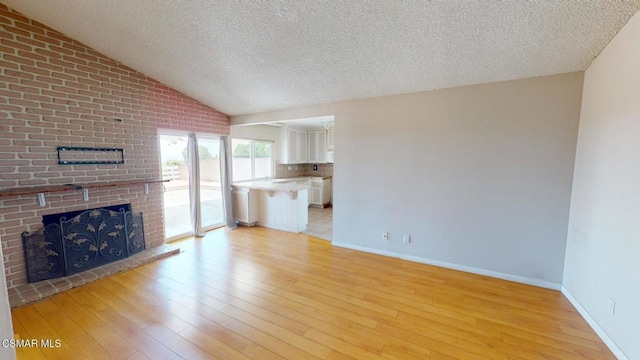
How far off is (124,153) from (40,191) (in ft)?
3.48

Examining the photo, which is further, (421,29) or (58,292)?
(58,292)

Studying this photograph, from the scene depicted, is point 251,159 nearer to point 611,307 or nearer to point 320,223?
point 320,223

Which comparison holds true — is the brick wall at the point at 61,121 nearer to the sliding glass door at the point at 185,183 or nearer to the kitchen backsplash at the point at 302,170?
the sliding glass door at the point at 185,183

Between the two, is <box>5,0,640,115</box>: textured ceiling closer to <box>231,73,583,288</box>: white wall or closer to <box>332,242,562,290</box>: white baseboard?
<box>231,73,583,288</box>: white wall

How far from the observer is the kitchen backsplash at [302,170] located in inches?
272

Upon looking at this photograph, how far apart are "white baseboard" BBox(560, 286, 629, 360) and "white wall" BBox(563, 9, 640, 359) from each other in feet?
0.11

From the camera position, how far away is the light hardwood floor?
1984mm

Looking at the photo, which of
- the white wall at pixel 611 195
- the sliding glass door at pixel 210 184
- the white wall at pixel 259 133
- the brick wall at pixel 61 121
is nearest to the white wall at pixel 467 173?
the white wall at pixel 611 195

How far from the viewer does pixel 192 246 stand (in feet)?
13.7

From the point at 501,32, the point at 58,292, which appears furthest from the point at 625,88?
the point at 58,292

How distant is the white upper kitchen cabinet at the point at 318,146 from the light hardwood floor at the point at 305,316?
3988mm

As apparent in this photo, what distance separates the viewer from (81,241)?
10.4 ft

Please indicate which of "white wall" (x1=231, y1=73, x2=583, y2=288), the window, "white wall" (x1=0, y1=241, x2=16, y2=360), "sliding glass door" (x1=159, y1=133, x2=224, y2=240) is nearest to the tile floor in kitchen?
"white wall" (x1=231, y1=73, x2=583, y2=288)

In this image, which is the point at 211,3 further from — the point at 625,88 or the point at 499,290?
the point at 499,290
